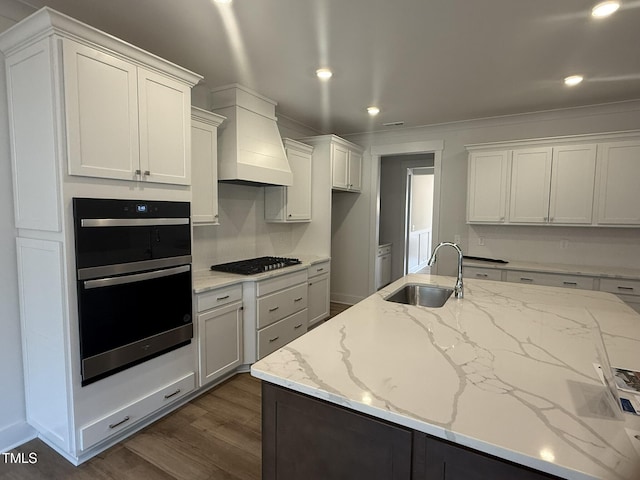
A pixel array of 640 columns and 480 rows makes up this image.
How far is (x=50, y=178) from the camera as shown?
1796mm

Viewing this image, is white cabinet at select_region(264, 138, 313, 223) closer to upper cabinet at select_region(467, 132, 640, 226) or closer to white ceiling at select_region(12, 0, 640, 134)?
white ceiling at select_region(12, 0, 640, 134)

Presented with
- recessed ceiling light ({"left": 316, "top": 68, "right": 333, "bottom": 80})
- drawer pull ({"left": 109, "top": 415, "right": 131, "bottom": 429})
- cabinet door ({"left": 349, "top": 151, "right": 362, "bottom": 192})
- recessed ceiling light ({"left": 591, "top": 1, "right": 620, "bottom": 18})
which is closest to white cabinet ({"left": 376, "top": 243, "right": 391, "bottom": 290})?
cabinet door ({"left": 349, "top": 151, "right": 362, "bottom": 192})

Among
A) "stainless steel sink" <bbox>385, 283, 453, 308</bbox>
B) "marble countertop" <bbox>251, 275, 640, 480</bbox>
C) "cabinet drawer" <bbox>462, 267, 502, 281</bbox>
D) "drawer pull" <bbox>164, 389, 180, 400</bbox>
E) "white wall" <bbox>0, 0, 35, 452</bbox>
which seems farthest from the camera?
"cabinet drawer" <bbox>462, 267, 502, 281</bbox>

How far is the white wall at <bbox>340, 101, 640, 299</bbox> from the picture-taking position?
12.3ft

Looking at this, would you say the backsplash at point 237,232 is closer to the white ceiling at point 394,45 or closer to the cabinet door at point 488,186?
the white ceiling at point 394,45

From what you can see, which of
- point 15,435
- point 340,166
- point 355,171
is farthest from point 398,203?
point 15,435

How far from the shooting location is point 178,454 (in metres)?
2.04

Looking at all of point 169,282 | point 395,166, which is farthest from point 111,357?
point 395,166

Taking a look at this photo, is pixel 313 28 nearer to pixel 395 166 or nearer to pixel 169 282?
pixel 169 282

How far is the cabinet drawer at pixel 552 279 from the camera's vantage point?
3.50 metres

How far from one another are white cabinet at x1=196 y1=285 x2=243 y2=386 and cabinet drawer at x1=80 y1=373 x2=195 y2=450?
19 cm

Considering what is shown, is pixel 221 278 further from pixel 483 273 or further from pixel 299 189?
pixel 483 273

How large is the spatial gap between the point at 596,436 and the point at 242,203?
3390 mm

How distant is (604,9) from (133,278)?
3.21 m
